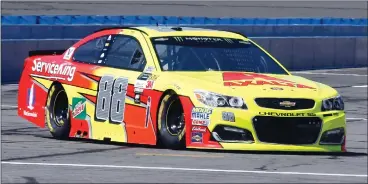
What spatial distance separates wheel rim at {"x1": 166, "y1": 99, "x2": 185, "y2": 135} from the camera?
1109cm

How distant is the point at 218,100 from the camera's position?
10.7m

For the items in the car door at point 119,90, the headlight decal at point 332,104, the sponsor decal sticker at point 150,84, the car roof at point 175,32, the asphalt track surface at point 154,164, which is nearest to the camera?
the asphalt track surface at point 154,164

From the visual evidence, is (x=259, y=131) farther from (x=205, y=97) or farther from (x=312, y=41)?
(x=312, y=41)

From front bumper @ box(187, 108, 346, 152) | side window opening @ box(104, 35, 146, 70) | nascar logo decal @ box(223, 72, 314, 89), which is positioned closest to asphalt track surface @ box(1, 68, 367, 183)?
front bumper @ box(187, 108, 346, 152)

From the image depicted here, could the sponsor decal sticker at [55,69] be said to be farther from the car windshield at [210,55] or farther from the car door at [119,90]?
the car windshield at [210,55]

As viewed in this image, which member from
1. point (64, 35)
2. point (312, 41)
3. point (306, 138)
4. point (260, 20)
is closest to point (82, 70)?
point (306, 138)

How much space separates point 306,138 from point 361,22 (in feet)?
70.2

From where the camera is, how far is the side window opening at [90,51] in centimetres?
1253

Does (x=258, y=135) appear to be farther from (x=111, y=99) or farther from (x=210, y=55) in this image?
(x=111, y=99)

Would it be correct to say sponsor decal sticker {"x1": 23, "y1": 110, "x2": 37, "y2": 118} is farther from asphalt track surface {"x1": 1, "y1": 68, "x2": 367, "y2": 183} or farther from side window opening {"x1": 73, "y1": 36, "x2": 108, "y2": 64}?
side window opening {"x1": 73, "y1": 36, "x2": 108, "y2": 64}

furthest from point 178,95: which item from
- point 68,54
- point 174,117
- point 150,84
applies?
point 68,54

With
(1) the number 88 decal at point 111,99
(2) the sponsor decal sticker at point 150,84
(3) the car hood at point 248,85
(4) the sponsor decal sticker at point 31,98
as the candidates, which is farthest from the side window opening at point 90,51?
(3) the car hood at point 248,85

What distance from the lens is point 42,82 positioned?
13.1m

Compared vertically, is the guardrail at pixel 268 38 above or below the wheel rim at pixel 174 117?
above
